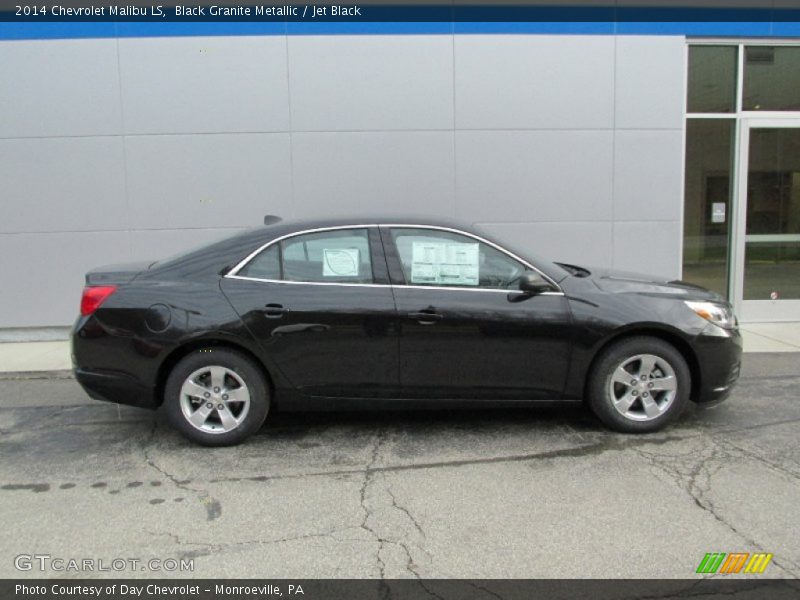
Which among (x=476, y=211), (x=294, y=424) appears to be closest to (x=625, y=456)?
(x=294, y=424)

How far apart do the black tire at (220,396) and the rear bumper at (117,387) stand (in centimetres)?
16

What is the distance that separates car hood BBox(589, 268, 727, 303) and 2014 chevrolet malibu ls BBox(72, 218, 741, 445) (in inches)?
1.5

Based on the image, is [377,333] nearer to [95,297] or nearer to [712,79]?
[95,297]

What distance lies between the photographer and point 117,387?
4234 mm

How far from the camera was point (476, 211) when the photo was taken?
8180 millimetres

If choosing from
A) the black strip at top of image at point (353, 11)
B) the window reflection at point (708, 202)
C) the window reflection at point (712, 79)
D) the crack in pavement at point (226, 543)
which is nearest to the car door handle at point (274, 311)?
the crack in pavement at point (226, 543)

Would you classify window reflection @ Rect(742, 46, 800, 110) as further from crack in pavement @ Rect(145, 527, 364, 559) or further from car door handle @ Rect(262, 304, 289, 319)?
crack in pavement @ Rect(145, 527, 364, 559)

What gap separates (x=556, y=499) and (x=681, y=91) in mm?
6821

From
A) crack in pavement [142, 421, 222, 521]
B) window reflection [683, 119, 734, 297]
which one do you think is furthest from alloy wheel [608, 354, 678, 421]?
window reflection [683, 119, 734, 297]

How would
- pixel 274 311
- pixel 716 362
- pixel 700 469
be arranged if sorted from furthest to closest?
pixel 716 362
pixel 274 311
pixel 700 469

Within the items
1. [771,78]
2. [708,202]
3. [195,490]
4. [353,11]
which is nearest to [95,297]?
[195,490]

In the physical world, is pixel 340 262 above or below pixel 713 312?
above

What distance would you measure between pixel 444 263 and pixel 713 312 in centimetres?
200

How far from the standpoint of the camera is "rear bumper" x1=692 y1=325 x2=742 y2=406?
433 centimetres
